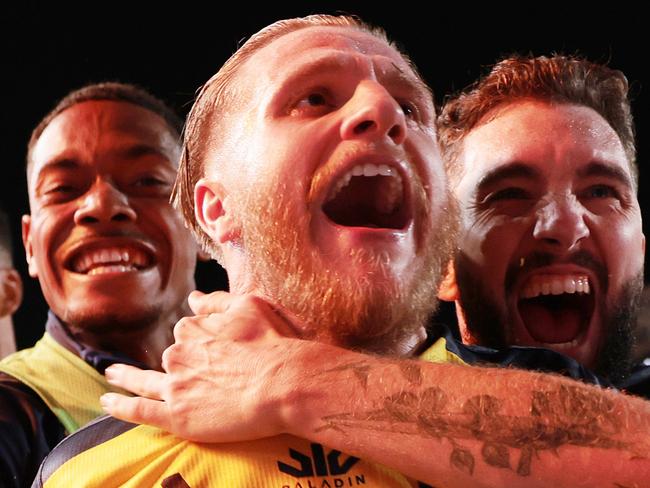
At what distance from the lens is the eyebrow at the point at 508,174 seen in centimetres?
199

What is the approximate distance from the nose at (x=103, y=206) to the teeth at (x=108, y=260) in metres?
0.08

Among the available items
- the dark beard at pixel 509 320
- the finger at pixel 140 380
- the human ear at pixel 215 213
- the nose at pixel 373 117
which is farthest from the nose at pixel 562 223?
the finger at pixel 140 380

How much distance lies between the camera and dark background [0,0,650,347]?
10.1 feet

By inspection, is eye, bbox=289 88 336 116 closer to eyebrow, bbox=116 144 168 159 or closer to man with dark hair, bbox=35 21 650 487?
man with dark hair, bbox=35 21 650 487

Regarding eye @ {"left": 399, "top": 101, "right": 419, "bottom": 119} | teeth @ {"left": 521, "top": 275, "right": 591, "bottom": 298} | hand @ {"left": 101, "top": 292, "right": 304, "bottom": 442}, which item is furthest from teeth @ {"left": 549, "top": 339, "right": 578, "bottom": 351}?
hand @ {"left": 101, "top": 292, "right": 304, "bottom": 442}

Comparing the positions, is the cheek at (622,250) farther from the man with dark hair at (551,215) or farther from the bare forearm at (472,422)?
the bare forearm at (472,422)

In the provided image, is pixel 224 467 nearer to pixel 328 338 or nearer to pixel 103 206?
pixel 328 338

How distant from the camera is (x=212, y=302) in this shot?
1441mm

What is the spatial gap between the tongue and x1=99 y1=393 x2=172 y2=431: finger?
1080 millimetres

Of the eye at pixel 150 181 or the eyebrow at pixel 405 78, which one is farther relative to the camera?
the eye at pixel 150 181

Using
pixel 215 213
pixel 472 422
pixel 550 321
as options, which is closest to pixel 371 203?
pixel 215 213

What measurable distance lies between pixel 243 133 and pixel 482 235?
77cm

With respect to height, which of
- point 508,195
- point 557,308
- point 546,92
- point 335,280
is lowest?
point 557,308

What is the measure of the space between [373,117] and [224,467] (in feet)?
1.93
